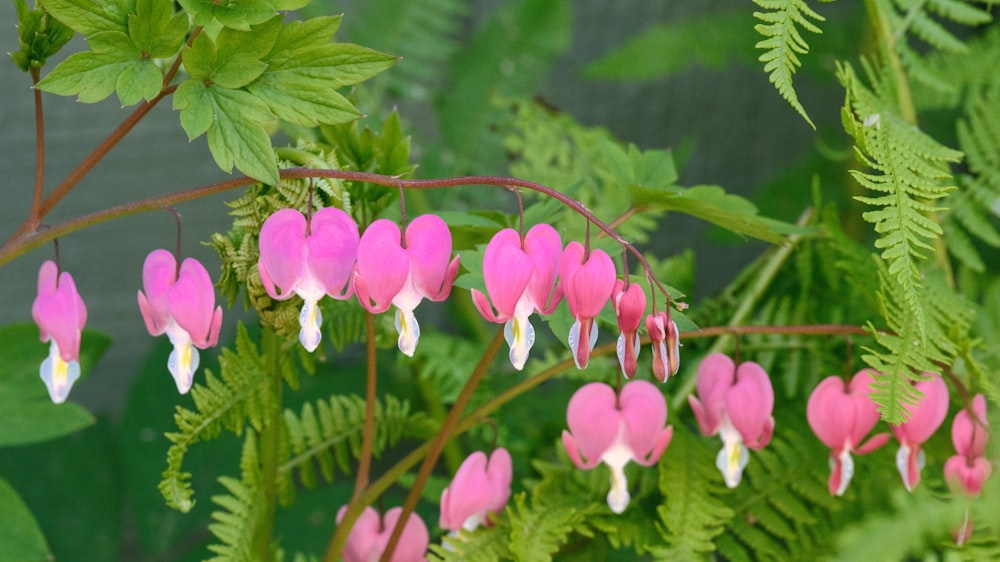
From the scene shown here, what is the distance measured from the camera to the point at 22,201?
1.48m

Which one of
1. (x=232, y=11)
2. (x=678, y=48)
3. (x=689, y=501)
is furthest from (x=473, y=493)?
(x=678, y=48)

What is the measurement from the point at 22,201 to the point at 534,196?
95 cm

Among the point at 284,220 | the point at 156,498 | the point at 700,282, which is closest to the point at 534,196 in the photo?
the point at 284,220

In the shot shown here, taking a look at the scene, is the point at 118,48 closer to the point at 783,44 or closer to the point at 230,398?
the point at 230,398

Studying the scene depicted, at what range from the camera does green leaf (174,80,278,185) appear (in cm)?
54

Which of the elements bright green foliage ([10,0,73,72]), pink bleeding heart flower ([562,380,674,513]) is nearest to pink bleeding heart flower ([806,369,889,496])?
pink bleeding heart flower ([562,380,674,513])

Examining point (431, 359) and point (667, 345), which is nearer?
point (667, 345)

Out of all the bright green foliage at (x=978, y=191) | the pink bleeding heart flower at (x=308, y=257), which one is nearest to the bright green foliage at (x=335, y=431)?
the pink bleeding heart flower at (x=308, y=257)

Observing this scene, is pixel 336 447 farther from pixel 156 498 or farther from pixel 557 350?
pixel 156 498

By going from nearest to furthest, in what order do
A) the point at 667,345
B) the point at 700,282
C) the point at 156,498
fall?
the point at 667,345
the point at 156,498
the point at 700,282

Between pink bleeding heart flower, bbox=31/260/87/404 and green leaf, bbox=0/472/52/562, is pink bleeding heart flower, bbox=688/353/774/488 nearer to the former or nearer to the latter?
pink bleeding heart flower, bbox=31/260/87/404

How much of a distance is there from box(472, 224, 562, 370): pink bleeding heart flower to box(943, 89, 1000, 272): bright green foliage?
52 centimetres

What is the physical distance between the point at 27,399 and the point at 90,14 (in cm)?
43

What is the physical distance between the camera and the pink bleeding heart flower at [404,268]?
1.78ft
